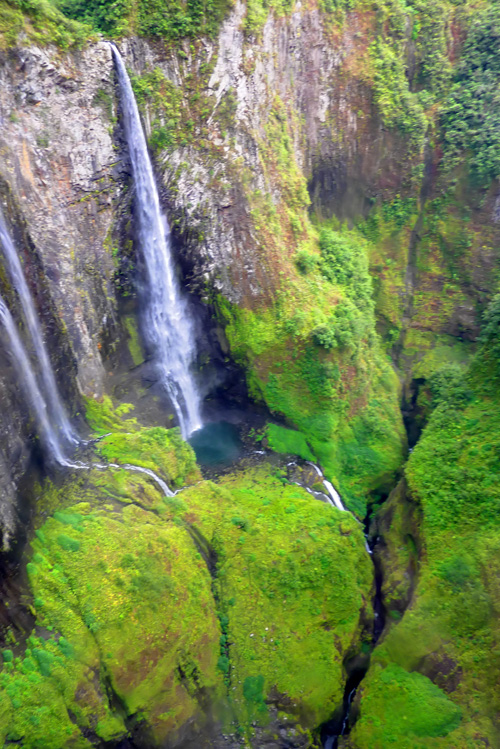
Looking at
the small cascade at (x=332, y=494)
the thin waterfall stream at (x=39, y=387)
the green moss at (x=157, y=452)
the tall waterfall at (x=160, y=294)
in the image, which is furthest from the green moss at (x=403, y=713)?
the tall waterfall at (x=160, y=294)

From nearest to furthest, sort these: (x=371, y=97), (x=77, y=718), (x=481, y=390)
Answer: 1. (x=77, y=718)
2. (x=481, y=390)
3. (x=371, y=97)

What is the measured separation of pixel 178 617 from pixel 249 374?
7.28 meters

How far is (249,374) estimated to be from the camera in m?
15.1

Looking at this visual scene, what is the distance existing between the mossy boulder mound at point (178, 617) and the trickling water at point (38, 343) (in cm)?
151

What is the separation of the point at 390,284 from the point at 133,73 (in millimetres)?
10752

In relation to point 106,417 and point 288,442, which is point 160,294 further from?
point 288,442

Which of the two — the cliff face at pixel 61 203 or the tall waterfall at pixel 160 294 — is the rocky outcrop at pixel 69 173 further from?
the tall waterfall at pixel 160 294

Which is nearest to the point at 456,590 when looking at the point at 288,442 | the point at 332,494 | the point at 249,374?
the point at 332,494

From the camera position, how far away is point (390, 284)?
58.7ft

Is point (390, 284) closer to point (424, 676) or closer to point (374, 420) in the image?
point (374, 420)

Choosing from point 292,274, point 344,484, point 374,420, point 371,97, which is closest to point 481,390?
point 374,420

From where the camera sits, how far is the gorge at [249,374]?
942 cm

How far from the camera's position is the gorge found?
9.42m

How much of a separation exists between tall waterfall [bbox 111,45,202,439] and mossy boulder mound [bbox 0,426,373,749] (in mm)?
3649
